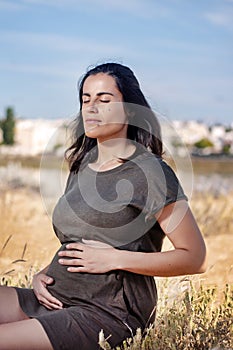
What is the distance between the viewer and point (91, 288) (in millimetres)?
3303

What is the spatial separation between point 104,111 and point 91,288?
787 millimetres

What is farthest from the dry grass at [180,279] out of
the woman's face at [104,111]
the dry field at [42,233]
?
the woman's face at [104,111]

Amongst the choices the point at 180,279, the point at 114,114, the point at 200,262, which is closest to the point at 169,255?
the point at 200,262

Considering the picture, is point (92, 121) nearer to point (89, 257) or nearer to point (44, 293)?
point (89, 257)

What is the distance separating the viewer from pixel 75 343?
10.3ft

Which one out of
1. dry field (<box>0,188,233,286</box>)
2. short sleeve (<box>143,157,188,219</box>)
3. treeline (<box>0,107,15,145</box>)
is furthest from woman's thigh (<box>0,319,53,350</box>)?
treeline (<box>0,107,15,145</box>)

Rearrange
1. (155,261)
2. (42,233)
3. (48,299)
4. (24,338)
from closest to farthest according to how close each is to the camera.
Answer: (24,338) < (155,261) < (48,299) < (42,233)

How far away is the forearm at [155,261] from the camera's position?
3.21m

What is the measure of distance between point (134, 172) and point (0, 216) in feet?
17.7

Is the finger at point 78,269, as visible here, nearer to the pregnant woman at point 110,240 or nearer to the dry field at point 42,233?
the pregnant woman at point 110,240

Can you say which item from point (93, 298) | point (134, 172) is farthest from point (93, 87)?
point (93, 298)

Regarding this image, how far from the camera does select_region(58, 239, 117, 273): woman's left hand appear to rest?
3248 mm

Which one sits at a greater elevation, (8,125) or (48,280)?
(48,280)

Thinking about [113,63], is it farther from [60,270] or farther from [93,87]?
[60,270]
